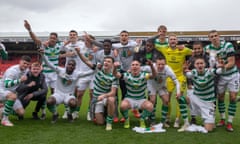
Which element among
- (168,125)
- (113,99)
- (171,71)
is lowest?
(168,125)

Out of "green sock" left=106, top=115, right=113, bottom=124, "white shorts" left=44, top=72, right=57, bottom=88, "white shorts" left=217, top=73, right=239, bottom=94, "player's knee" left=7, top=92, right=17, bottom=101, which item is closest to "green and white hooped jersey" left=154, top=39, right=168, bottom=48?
"white shorts" left=217, top=73, right=239, bottom=94

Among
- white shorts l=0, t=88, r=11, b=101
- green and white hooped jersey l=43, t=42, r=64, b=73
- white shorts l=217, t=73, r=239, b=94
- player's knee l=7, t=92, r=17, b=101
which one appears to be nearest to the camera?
white shorts l=217, t=73, r=239, b=94

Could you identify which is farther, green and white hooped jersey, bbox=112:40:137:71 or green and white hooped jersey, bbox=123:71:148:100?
green and white hooped jersey, bbox=112:40:137:71

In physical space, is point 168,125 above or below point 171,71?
below

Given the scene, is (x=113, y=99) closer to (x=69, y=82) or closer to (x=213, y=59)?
(x=69, y=82)

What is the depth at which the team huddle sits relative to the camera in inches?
226

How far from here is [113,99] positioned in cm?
583

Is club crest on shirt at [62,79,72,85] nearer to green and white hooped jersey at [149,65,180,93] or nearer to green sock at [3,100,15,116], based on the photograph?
green sock at [3,100,15,116]

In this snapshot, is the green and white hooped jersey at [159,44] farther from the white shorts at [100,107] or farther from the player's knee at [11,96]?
the player's knee at [11,96]

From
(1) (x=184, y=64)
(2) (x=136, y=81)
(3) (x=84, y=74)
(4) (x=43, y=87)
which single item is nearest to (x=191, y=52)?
(1) (x=184, y=64)

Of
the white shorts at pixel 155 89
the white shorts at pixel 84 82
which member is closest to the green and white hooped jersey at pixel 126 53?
the white shorts at pixel 155 89

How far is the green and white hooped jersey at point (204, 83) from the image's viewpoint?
5.66 m

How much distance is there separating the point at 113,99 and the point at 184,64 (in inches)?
64.8

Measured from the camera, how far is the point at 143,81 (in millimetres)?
5848
